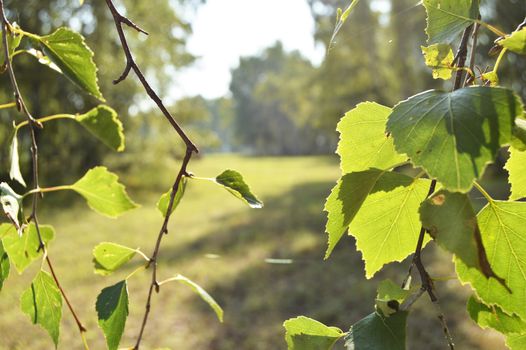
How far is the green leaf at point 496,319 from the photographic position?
234mm

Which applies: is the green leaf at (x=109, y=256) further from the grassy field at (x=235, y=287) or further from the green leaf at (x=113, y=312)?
the grassy field at (x=235, y=287)

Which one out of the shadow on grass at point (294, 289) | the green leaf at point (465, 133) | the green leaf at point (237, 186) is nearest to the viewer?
the green leaf at point (465, 133)

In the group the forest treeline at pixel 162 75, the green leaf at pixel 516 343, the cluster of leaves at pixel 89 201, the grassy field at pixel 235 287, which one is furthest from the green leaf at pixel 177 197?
the forest treeline at pixel 162 75

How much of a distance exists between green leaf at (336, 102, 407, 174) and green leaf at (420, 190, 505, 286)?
0.06 meters

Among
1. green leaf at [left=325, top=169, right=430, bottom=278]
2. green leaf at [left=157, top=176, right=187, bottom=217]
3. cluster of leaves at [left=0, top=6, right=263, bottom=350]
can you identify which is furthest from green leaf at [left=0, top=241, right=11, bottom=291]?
green leaf at [left=325, top=169, right=430, bottom=278]

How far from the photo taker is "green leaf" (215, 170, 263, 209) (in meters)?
0.29

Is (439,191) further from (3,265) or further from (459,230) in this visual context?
(3,265)

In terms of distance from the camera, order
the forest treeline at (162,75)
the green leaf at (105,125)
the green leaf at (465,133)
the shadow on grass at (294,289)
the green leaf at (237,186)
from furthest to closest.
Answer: the forest treeline at (162,75), the shadow on grass at (294,289), the green leaf at (105,125), the green leaf at (237,186), the green leaf at (465,133)

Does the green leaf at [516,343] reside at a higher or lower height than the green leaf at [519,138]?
lower

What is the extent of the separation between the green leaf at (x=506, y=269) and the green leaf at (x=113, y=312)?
20 cm

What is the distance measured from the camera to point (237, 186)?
0.30m

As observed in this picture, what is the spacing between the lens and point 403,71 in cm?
886

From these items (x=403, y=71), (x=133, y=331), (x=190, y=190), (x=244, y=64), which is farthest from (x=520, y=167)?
(x=244, y=64)

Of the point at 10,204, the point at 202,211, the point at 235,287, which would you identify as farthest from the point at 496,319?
the point at 202,211
